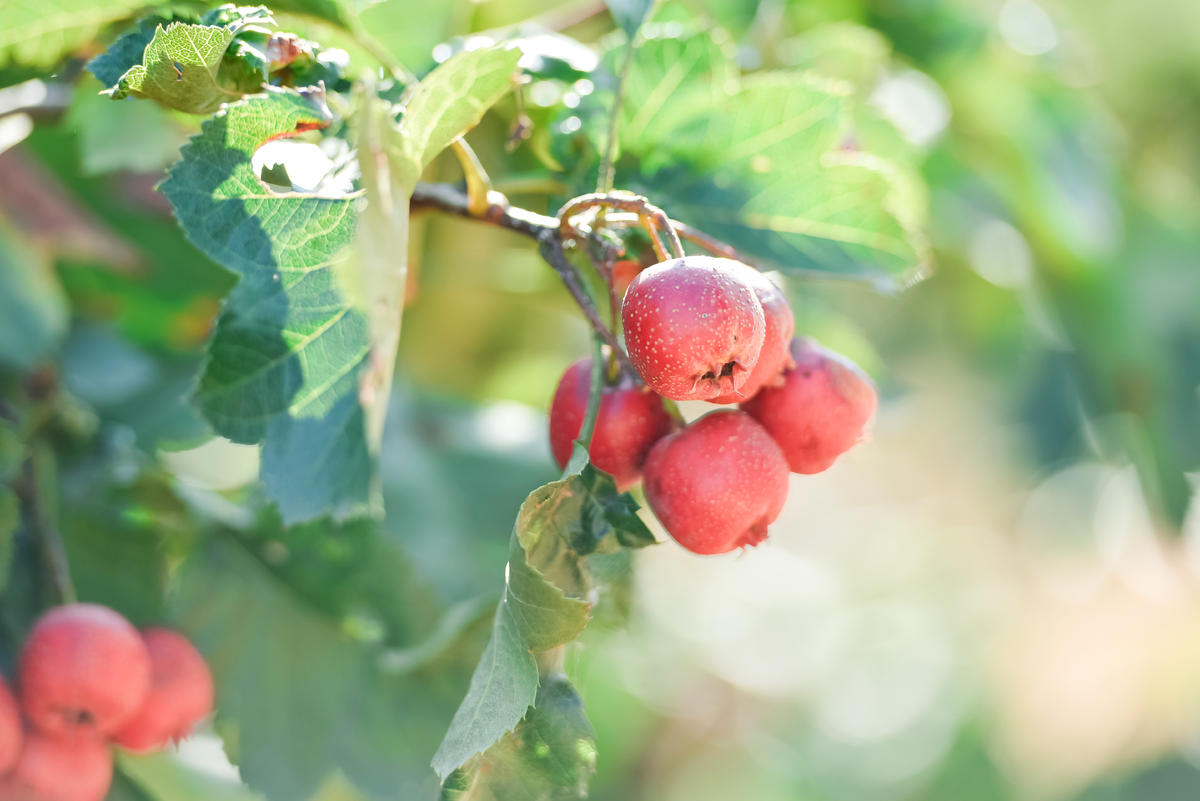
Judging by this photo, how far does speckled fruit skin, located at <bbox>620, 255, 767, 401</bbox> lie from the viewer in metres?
0.45

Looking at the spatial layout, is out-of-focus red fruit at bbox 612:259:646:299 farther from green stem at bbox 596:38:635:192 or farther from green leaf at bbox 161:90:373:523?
green leaf at bbox 161:90:373:523

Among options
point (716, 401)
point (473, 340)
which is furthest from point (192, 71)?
point (473, 340)

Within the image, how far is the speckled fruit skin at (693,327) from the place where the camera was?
0.45 m

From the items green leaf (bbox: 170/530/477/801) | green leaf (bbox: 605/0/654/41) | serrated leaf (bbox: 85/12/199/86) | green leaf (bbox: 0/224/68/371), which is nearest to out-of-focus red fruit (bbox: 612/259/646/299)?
green leaf (bbox: 605/0/654/41)

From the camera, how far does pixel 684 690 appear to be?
3193 millimetres

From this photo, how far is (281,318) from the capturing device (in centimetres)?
53

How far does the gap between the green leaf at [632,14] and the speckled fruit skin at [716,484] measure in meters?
0.26

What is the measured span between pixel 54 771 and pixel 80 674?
7cm

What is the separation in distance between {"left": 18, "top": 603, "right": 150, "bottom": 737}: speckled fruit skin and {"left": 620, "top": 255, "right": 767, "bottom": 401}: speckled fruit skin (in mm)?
445

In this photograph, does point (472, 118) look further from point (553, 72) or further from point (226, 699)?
point (226, 699)

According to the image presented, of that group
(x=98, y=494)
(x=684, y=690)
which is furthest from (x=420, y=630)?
(x=684, y=690)

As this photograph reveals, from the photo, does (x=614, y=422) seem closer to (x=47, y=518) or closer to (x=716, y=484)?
(x=716, y=484)

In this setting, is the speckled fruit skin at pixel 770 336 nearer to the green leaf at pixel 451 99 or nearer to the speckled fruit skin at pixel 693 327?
the speckled fruit skin at pixel 693 327

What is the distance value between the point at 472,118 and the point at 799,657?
11.3 feet
